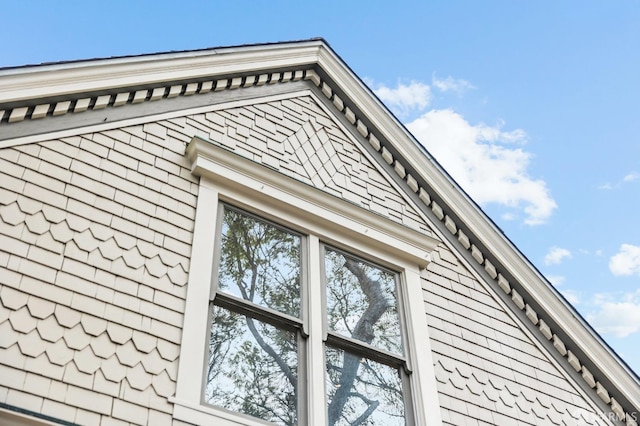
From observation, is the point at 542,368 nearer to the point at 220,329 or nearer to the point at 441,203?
the point at 441,203

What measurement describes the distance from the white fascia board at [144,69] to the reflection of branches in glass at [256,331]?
4.69 feet

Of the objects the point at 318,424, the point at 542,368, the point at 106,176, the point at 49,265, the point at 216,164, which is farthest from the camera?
the point at 542,368

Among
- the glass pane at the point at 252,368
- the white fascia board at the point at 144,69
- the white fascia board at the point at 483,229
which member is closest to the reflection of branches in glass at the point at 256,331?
the glass pane at the point at 252,368

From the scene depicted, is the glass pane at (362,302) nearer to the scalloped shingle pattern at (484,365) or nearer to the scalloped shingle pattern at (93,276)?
the scalloped shingle pattern at (484,365)

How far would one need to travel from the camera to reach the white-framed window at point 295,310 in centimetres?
492

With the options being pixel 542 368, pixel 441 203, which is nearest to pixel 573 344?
pixel 542 368

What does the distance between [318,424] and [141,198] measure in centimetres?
214

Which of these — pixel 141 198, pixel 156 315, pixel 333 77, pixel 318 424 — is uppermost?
pixel 333 77

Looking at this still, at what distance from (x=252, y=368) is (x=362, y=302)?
145 centimetres

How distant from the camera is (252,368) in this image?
505cm

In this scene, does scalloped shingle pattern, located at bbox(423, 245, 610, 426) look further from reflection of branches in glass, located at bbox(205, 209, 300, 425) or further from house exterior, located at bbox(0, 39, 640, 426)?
reflection of branches in glass, located at bbox(205, 209, 300, 425)

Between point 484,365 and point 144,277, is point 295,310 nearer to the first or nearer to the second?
point 144,277

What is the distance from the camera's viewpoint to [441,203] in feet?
25.2

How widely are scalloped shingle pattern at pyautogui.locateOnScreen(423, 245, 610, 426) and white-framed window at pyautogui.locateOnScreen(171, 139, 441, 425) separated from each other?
24 cm
